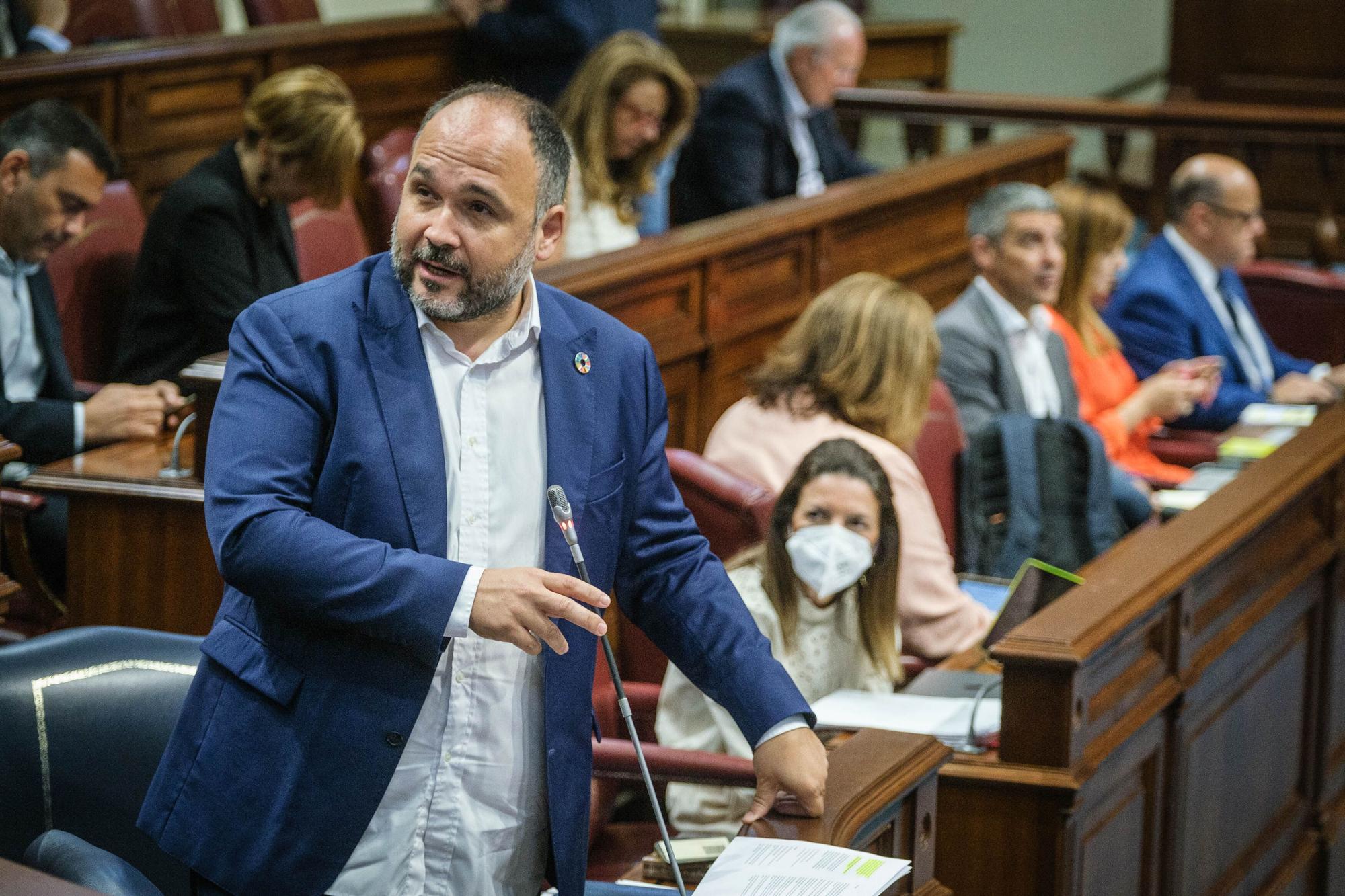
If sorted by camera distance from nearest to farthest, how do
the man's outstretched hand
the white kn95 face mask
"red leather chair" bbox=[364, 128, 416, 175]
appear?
the man's outstretched hand, the white kn95 face mask, "red leather chair" bbox=[364, 128, 416, 175]

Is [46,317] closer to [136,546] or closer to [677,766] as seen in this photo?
[136,546]

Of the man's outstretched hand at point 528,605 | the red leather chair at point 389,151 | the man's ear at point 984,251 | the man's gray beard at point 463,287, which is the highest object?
the man's gray beard at point 463,287

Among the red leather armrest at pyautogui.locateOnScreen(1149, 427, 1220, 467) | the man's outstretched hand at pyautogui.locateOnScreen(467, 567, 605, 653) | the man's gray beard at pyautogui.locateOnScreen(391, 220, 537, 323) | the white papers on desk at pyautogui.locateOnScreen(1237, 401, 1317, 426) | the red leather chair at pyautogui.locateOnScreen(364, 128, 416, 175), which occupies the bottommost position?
the red leather armrest at pyautogui.locateOnScreen(1149, 427, 1220, 467)

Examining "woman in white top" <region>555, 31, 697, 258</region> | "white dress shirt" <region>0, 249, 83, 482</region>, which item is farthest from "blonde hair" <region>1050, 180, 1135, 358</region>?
"white dress shirt" <region>0, 249, 83, 482</region>

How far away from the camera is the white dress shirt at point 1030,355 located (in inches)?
162

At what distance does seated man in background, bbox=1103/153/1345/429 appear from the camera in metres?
4.88

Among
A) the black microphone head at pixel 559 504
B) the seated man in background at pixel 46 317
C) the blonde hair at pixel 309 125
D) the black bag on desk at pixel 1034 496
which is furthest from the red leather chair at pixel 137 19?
the black microphone head at pixel 559 504

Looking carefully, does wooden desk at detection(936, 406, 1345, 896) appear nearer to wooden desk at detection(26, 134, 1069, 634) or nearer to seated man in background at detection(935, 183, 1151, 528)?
seated man in background at detection(935, 183, 1151, 528)

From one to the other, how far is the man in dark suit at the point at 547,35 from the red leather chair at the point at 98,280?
1958mm

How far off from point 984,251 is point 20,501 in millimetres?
2461

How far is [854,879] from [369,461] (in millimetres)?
600

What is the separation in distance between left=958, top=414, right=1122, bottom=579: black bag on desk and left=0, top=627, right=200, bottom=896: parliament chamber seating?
80.8 inches

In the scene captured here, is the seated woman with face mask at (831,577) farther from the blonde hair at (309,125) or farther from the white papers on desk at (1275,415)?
the white papers on desk at (1275,415)

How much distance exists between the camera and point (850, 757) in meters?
1.93
